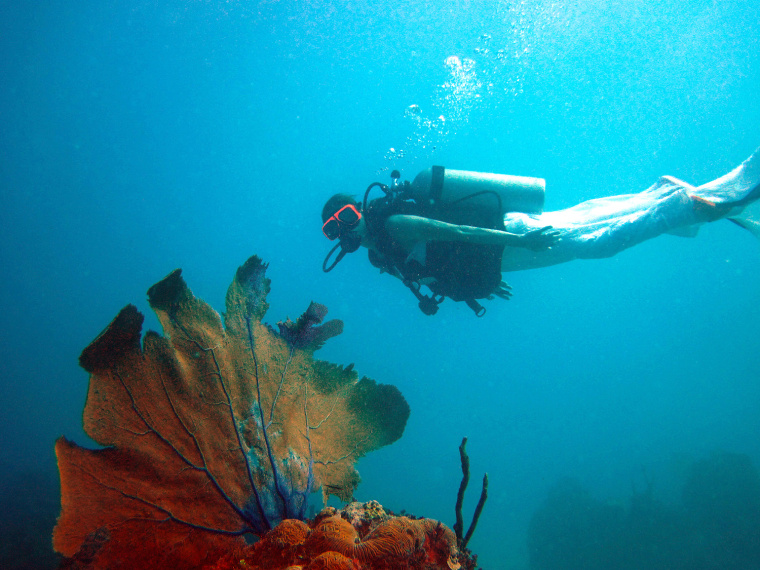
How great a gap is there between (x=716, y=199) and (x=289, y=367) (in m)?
6.02

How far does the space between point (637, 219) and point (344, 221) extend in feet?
14.1

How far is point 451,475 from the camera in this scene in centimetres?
5975

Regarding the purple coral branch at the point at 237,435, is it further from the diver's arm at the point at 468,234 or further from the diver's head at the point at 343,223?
the diver's arm at the point at 468,234

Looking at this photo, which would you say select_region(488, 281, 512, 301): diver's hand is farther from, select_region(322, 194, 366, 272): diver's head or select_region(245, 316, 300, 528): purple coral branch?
select_region(245, 316, 300, 528): purple coral branch

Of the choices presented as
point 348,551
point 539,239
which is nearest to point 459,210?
point 539,239

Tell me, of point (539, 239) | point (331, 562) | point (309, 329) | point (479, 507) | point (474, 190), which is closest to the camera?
point (331, 562)

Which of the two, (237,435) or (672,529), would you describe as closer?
(237,435)

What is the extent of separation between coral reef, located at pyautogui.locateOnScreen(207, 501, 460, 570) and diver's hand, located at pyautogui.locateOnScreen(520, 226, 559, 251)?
359cm

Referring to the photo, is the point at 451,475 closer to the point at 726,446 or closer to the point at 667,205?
the point at 726,446

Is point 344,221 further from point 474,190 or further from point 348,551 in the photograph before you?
point 348,551

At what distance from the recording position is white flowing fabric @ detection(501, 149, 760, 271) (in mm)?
4918

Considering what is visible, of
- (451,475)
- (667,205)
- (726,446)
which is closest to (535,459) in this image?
(451,475)

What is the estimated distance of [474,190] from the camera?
17.1 ft

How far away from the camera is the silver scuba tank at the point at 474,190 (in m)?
5.16
